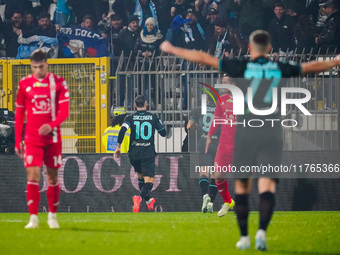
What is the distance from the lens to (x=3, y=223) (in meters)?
11.3

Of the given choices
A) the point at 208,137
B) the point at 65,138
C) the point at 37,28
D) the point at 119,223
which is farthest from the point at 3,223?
the point at 37,28

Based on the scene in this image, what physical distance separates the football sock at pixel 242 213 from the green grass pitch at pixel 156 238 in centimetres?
21

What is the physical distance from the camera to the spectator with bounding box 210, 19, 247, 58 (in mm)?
18250

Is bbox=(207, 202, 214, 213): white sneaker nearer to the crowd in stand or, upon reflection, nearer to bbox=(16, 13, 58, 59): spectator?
the crowd in stand

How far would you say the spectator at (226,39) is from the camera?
719 inches

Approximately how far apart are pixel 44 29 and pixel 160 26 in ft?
8.66

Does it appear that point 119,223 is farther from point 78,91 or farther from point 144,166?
point 78,91

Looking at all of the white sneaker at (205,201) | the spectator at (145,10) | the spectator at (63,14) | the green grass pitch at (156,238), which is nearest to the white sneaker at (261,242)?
the green grass pitch at (156,238)

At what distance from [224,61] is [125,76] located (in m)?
8.84

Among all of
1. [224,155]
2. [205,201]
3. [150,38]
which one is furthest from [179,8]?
[224,155]

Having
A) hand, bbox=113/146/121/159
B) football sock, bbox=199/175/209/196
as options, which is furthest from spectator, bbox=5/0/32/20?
football sock, bbox=199/175/209/196

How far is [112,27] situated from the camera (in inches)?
767

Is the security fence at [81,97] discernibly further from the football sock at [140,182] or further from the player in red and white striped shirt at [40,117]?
the player in red and white striped shirt at [40,117]

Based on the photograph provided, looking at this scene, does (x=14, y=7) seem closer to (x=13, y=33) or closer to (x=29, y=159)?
(x=13, y=33)
